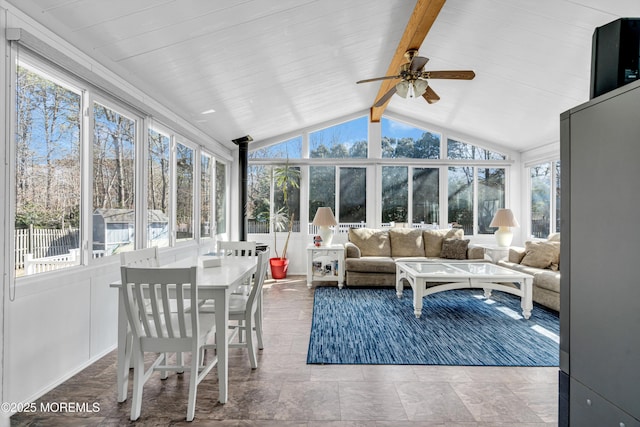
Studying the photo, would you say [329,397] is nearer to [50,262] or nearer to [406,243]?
[50,262]

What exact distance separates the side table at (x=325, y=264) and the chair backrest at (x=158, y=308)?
3.60m

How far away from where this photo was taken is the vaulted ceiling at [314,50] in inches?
97.9

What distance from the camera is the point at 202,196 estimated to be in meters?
5.27

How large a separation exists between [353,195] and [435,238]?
5.62ft

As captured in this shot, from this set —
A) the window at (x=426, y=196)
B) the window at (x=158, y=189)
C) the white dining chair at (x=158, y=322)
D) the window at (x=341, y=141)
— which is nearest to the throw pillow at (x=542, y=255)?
the window at (x=426, y=196)

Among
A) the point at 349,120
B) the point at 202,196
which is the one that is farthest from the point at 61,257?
the point at 349,120

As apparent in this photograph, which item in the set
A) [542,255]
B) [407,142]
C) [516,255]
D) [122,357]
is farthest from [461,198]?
[122,357]

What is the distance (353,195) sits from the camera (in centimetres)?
677

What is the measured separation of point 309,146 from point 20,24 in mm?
4984

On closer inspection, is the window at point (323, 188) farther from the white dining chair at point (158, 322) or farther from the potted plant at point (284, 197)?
the white dining chair at point (158, 322)

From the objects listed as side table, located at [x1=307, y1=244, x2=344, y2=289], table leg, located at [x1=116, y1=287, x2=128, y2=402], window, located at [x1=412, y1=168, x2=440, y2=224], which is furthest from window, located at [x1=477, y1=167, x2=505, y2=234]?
table leg, located at [x1=116, y1=287, x2=128, y2=402]

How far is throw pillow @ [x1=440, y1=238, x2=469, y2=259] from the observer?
18.9 feet

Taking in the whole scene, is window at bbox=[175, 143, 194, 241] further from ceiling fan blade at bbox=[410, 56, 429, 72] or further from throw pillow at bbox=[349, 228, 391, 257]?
ceiling fan blade at bbox=[410, 56, 429, 72]

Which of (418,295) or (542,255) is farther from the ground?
(542,255)
